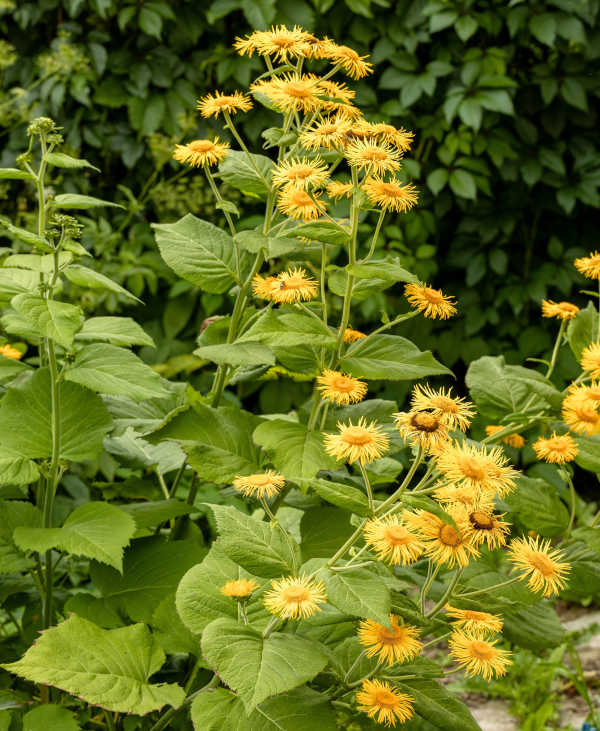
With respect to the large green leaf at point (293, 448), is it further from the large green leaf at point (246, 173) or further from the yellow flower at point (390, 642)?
the large green leaf at point (246, 173)

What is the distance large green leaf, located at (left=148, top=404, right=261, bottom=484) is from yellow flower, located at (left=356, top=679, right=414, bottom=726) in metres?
0.36

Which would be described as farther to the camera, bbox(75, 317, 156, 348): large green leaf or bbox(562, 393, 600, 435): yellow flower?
bbox(75, 317, 156, 348): large green leaf

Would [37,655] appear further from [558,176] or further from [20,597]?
[558,176]

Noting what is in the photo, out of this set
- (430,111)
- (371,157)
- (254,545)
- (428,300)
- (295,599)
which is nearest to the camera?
(295,599)

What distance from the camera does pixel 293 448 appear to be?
1.07 meters

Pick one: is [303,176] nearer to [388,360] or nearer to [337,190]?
[337,190]

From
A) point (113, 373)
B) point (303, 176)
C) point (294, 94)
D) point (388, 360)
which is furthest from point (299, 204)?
point (113, 373)

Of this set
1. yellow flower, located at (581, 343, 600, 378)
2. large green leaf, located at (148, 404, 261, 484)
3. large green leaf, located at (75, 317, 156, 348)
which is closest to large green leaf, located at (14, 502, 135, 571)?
large green leaf, located at (148, 404, 261, 484)

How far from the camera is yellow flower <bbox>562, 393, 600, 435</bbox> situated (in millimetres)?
1003

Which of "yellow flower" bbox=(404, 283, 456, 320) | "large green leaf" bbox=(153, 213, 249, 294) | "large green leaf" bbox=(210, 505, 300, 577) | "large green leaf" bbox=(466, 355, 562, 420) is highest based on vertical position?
"large green leaf" bbox=(153, 213, 249, 294)

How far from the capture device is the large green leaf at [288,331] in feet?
3.38

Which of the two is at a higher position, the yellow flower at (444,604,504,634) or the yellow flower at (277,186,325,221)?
the yellow flower at (277,186,325,221)

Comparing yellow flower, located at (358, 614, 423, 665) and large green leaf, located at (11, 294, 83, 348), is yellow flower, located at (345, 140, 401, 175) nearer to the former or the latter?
large green leaf, located at (11, 294, 83, 348)

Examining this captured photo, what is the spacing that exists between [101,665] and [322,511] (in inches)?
15.5
